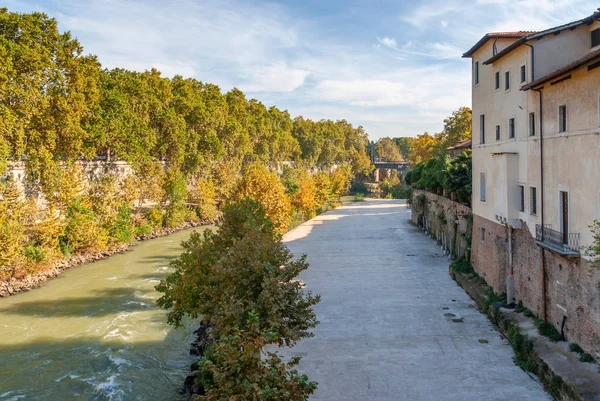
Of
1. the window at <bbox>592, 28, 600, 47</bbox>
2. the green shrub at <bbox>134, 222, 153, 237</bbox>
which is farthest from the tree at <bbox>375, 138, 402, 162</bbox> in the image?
the window at <bbox>592, 28, 600, 47</bbox>

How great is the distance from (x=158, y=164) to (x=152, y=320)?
3278 centimetres

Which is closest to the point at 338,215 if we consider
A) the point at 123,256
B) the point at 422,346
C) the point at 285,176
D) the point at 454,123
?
the point at 285,176

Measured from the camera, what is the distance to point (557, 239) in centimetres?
1642

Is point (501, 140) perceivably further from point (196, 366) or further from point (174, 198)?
point (174, 198)

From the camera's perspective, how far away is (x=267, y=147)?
82750mm

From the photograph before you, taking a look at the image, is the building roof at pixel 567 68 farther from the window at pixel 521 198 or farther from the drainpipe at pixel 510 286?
the drainpipe at pixel 510 286

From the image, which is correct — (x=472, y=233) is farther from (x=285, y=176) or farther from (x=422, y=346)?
(x=285, y=176)

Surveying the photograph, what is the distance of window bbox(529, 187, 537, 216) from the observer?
18.5m

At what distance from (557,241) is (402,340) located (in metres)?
A: 6.06

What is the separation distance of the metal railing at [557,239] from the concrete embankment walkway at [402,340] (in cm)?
376

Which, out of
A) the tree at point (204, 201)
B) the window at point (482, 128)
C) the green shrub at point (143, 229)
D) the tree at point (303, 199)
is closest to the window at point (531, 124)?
the window at point (482, 128)

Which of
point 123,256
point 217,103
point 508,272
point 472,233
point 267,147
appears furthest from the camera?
point 267,147

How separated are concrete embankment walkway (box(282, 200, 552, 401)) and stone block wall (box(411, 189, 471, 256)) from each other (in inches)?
66.0

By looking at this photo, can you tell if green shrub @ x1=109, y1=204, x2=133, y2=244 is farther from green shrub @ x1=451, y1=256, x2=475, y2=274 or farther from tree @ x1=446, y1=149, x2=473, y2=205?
green shrub @ x1=451, y1=256, x2=475, y2=274
